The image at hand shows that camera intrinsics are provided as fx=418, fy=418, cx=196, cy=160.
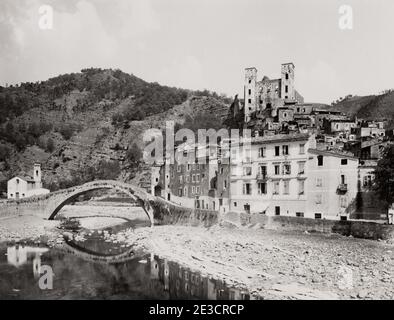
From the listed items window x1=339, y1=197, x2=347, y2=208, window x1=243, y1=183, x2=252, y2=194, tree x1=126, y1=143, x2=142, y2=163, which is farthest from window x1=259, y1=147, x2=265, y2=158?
tree x1=126, y1=143, x2=142, y2=163

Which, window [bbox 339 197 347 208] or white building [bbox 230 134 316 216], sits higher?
white building [bbox 230 134 316 216]

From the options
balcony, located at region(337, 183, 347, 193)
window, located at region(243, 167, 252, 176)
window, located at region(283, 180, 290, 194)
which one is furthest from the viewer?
window, located at region(243, 167, 252, 176)

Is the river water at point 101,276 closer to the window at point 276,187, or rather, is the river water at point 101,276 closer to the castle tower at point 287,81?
the window at point 276,187

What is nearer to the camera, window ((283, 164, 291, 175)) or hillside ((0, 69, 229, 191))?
window ((283, 164, 291, 175))

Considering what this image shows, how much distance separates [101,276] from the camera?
64.1ft

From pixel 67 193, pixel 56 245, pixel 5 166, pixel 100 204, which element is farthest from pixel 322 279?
pixel 5 166

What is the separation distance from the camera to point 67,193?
128 feet

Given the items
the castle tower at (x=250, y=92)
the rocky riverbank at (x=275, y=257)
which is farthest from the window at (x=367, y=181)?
the castle tower at (x=250, y=92)

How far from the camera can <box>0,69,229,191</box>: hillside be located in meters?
71.9

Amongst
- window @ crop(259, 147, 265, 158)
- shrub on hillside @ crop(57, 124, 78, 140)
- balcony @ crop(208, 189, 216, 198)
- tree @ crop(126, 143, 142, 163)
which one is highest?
shrub on hillside @ crop(57, 124, 78, 140)

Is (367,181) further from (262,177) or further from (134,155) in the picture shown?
(134,155)

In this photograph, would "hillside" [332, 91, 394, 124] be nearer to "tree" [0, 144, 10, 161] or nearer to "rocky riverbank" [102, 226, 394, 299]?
"rocky riverbank" [102, 226, 394, 299]

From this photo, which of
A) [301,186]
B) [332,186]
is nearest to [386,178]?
[332,186]

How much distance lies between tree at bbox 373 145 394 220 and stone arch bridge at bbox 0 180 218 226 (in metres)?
12.1
